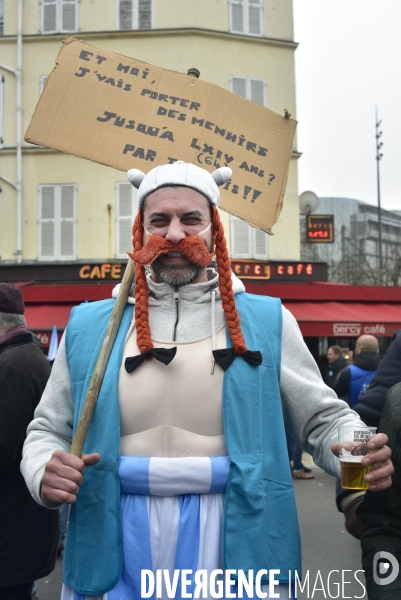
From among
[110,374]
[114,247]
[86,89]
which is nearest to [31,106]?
[114,247]

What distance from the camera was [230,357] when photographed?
2.47 meters

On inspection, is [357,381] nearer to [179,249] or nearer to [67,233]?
[179,249]

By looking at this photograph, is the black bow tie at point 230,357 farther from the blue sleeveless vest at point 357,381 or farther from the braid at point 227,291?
the blue sleeveless vest at point 357,381

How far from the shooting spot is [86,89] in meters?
3.28

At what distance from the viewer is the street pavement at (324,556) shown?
534 cm

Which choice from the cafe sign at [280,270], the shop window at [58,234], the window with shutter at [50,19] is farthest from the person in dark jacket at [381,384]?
the window with shutter at [50,19]

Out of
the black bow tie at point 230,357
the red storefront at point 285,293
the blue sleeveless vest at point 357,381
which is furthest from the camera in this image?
the red storefront at point 285,293

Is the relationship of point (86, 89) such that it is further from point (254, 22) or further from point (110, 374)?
point (254, 22)

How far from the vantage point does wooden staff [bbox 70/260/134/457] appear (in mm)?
2400

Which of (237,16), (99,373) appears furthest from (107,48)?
(99,373)

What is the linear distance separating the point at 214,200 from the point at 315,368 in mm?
720

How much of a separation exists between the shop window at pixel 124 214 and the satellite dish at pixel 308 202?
4.76 m

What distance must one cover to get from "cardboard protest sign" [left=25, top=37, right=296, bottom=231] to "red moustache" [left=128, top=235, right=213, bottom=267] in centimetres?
66

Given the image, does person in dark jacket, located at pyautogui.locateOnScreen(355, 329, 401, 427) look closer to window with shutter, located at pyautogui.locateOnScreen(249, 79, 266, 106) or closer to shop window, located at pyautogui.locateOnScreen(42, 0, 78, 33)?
window with shutter, located at pyautogui.locateOnScreen(249, 79, 266, 106)
